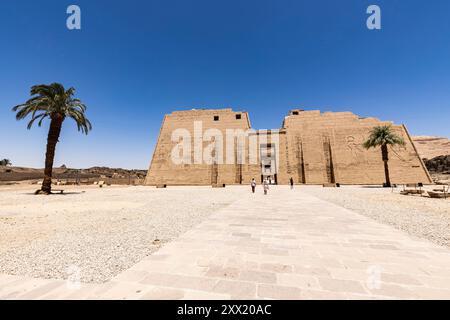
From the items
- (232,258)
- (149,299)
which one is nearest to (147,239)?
(232,258)

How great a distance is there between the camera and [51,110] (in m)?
20.8

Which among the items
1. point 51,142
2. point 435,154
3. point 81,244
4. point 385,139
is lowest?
point 81,244

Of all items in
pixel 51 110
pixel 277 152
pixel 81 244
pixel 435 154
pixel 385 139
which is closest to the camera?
pixel 81 244

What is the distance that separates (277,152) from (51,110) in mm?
30973

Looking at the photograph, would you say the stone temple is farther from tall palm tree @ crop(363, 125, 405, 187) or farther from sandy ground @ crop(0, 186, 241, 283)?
sandy ground @ crop(0, 186, 241, 283)

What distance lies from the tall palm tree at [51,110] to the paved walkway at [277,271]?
22.3 meters

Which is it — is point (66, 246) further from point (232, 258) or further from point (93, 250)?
point (232, 258)

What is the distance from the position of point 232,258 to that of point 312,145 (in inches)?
1447

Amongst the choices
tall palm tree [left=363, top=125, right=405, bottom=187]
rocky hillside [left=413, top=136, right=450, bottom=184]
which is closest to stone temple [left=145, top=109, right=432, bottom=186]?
tall palm tree [left=363, top=125, right=405, bottom=187]

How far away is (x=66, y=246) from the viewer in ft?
15.7

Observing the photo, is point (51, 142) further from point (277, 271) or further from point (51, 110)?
point (277, 271)

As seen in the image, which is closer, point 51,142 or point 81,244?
point 81,244

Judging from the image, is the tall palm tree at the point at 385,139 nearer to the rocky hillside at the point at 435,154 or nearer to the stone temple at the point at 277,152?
the stone temple at the point at 277,152

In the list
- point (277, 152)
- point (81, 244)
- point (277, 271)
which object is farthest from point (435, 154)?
point (81, 244)
